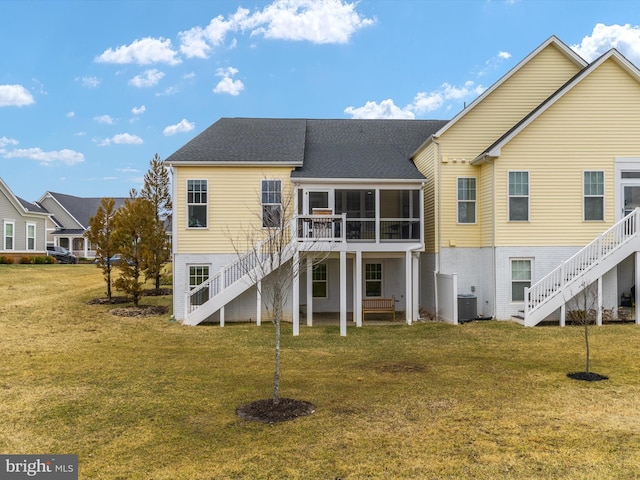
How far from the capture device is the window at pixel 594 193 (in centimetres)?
1721

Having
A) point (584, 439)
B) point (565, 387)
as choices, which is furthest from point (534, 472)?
point (565, 387)

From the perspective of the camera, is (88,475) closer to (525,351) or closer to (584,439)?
(584,439)

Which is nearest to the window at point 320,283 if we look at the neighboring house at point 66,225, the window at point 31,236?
the window at point 31,236

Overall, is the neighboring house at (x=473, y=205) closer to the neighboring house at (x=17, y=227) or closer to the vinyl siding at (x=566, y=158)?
the vinyl siding at (x=566, y=158)

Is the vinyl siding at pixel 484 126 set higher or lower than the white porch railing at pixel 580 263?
higher

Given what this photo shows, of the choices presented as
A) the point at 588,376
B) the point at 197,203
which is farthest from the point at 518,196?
the point at 197,203

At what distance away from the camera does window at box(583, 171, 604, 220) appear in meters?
17.2

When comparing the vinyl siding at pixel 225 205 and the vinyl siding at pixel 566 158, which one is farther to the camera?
the vinyl siding at pixel 225 205

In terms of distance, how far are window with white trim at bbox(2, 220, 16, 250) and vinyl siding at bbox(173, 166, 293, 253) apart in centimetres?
2363

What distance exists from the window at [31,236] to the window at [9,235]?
1111mm

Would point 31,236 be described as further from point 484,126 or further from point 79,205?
point 484,126

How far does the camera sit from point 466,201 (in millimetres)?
18297

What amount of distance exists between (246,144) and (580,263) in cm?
1294

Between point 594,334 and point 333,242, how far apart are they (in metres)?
8.41
